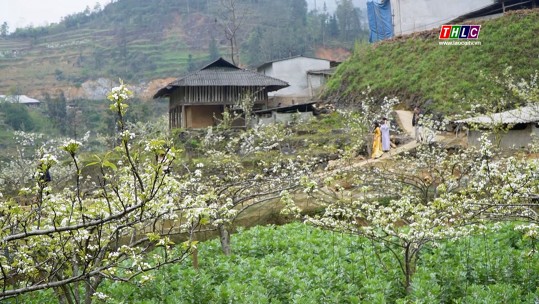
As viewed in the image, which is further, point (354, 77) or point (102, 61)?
point (102, 61)

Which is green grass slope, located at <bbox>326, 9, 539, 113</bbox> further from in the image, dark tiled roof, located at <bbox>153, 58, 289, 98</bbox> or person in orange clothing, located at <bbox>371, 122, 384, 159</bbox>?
person in orange clothing, located at <bbox>371, 122, 384, 159</bbox>

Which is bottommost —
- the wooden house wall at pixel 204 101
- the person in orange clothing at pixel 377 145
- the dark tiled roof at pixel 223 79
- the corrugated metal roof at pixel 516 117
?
the person in orange clothing at pixel 377 145

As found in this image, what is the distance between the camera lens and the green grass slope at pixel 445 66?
28.2 meters

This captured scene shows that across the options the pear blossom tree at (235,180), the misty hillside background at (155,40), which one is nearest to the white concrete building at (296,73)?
the pear blossom tree at (235,180)

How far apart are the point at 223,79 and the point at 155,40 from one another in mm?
65953

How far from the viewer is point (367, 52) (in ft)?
124

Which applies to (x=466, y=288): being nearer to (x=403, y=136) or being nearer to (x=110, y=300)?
(x=110, y=300)

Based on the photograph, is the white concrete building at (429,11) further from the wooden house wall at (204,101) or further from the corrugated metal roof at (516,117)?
the corrugated metal roof at (516,117)

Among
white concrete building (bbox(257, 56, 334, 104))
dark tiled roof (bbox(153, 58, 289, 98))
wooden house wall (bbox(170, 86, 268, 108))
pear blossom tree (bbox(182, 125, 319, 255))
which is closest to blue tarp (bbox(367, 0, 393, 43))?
white concrete building (bbox(257, 56, 334, 104))

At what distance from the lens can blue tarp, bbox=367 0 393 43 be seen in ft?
131

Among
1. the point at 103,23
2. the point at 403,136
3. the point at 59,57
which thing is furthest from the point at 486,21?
the point at 103,23

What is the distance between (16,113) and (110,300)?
4986cm

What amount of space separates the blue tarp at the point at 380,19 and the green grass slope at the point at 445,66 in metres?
3.92

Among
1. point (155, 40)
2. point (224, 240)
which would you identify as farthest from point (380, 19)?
point (155, 40)
